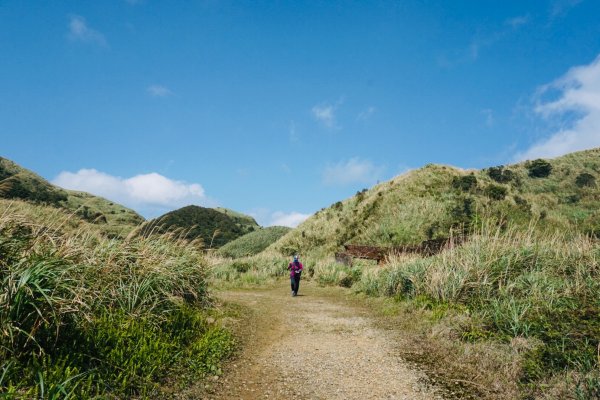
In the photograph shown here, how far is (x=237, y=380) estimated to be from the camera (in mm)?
5629

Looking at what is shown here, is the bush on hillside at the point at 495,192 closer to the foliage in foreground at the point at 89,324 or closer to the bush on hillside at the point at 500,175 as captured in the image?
the bush on hillside at the point at 500,175

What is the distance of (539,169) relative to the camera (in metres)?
48.8

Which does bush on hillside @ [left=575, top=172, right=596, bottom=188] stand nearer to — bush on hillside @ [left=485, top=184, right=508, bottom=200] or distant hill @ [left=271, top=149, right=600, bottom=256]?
distant hill @ [left=271, top=149, right=600, bottom=256]

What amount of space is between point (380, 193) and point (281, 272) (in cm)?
1864

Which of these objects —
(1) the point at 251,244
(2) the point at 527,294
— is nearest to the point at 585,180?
(1) the point at 251,244

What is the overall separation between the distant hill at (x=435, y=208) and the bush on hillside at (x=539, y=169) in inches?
153

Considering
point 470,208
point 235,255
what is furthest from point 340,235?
point 235,255

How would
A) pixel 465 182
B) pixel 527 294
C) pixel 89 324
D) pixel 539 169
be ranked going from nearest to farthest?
1. pixel 89 324
2. pixel 527 294
3. pixel 465 182
4. pixel 539 169

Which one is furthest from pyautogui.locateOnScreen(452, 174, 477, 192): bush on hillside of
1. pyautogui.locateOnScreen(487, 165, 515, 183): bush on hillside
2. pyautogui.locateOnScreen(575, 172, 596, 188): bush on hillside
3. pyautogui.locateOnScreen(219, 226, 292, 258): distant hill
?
pyautogui.locateOnScreen(219, 226, 292, 258): distant hill

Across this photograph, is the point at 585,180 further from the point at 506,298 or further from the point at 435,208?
the point at 506,298

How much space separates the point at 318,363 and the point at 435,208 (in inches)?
1028

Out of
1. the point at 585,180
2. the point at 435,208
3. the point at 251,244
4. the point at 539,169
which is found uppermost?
the point at 539,169

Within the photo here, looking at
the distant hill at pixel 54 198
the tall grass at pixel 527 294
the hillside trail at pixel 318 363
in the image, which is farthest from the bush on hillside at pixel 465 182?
the distant hill at pixel 54 198

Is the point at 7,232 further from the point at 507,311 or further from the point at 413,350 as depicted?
the point at 507,311
